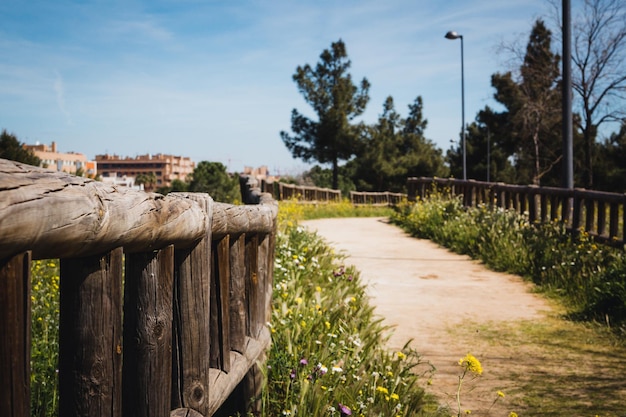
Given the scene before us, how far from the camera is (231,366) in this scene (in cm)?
276

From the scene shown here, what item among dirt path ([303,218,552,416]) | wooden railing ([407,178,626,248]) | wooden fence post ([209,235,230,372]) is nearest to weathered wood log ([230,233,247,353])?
wooden fence post ([209,235,230,372])

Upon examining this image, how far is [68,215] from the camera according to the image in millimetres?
1226

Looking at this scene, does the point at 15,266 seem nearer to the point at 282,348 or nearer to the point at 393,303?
the point at 282,348

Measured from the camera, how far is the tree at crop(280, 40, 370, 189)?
4325 centimetres

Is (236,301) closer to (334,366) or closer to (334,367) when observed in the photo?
(334,367)

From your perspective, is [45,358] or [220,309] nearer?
[220,309]

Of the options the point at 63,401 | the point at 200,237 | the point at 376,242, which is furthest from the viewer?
the point at 376,242

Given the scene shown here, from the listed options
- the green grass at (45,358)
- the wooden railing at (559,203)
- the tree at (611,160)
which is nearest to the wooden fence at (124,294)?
the green grass at (45,358)

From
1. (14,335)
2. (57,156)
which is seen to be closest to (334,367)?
(14,335)

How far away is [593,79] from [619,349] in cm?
2045

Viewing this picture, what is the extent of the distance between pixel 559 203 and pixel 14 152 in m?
25.0

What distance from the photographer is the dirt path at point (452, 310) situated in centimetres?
418

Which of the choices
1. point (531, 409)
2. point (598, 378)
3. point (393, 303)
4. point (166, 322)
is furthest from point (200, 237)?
point (393, 303)

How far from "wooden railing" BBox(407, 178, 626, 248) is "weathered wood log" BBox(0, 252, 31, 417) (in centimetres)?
773
